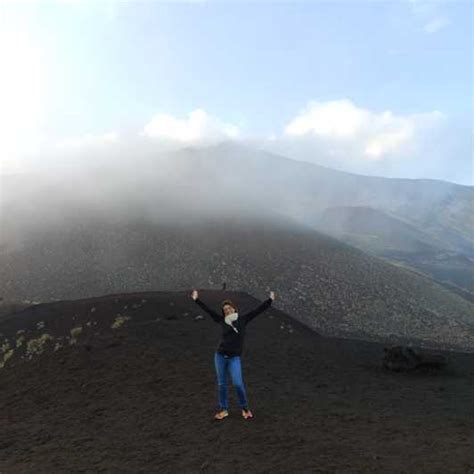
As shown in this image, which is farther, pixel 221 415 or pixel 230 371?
pixel 221 415

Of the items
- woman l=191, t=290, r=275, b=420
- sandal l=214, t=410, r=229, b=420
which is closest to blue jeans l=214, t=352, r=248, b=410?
woman l=191, t=290, r=275, b=420

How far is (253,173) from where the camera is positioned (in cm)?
16775

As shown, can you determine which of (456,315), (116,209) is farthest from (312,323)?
(116,209)

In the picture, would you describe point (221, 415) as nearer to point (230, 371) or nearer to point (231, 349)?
point (230, 371)

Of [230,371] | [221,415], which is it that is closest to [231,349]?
[230,371]

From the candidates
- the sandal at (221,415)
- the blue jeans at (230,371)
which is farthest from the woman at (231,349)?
the sandal at (221,415)

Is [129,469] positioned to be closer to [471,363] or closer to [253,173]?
[471,363]

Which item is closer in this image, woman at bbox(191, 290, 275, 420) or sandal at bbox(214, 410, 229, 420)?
woman at bbox(191, 290, 275, 420)

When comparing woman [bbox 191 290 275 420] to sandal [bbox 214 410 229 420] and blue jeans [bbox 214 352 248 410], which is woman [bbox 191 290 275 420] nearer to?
blue jeans [bbox 214 352 248 410]

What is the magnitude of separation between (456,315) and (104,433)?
35.3 m

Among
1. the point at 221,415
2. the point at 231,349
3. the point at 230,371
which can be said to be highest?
the point at 231,349

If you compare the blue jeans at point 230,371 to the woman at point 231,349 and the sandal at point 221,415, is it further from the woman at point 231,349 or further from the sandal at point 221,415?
the sandal at point 221,415

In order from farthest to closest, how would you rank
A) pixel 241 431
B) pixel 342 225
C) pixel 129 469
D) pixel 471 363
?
1. pixel 342 225
2. pixel 471 363
3. pixel 241 431
4. pixel 129 469

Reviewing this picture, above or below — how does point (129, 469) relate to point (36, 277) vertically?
above
